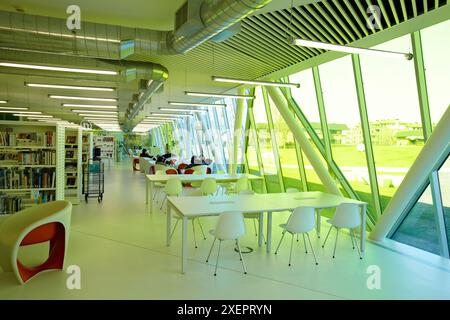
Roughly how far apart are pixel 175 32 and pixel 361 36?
337 cm

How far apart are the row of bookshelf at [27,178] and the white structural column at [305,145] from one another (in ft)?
19.6

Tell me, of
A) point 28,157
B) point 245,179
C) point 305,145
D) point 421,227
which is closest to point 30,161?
point 28,157

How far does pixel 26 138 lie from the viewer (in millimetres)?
7031

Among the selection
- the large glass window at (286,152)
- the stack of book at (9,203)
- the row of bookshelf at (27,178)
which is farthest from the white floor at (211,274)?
the large glass window at (286,152)

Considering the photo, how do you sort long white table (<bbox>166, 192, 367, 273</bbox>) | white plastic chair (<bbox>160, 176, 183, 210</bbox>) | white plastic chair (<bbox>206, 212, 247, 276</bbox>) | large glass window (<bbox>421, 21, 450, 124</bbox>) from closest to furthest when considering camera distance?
white plastic chair (<bbox>206, 212, 247, 276</bbox>) → long white table (<bbox>166, 192, 367, 273</bbox>) → large glass window (<bbox>421, 21, 450, 124</bbox>) → white plastic chair (<bbox>160, 176, 183, 210</bbox>)

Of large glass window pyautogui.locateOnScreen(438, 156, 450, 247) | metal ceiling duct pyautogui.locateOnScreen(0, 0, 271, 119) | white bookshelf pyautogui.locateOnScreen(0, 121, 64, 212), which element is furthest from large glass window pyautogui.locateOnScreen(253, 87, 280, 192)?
white bookshelf pyautogui.locateOnScreen(0, 121, 64, 212)

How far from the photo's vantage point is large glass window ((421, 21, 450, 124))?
4984 millimetres

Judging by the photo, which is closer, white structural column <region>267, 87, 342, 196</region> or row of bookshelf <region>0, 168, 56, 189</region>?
row of bookshelf <region>0, 168, 56, 189</region>

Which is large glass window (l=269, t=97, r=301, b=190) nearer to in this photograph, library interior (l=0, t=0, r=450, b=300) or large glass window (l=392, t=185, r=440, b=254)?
library interior (l=0, t=0, r=450, b=300)

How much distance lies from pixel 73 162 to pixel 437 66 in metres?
8.89

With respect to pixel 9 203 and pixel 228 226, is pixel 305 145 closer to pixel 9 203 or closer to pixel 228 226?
pixel 228 226

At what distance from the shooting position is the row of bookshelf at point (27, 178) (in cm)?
679

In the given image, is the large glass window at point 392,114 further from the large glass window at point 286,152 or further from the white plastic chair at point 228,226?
the white plastic chair at point 228,226
